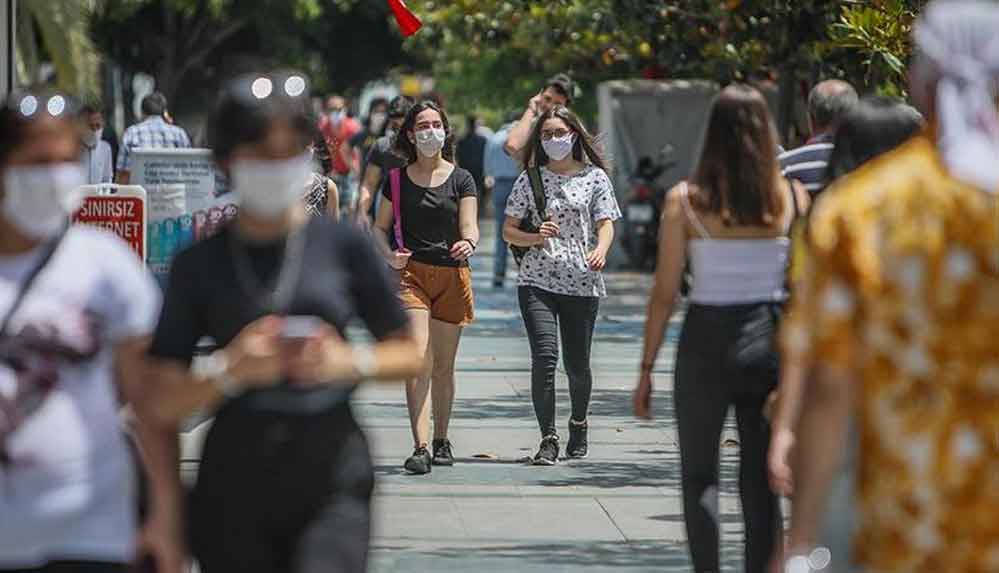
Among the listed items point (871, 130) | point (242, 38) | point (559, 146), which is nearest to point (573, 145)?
point (559, 146)

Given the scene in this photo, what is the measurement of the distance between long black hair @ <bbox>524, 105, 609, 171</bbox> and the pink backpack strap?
0.66 metres

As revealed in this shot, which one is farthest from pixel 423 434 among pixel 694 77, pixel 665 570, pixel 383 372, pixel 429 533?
pixel 694 77

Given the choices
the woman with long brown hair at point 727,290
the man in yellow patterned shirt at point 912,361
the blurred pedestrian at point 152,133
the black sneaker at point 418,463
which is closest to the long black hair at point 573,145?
the black sneaker at point 418,463

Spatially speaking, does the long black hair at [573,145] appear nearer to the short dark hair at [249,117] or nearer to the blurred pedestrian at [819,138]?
the blurred pedestrian at [819,138]

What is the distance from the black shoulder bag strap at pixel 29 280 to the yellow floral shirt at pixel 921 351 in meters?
1.60

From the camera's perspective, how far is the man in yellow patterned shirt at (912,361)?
452cm

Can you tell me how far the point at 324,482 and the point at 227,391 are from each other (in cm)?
29

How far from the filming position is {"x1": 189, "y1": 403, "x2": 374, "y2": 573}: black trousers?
4938mm

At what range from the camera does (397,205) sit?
11367mm

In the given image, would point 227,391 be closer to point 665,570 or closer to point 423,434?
point 665,570

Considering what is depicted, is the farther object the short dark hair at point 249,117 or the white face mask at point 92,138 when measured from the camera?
the white face mask at point 92,138

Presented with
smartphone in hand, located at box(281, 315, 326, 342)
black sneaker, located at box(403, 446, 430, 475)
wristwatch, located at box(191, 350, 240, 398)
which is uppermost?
smartphone in hand, located at box(281, 315, 326, 342)

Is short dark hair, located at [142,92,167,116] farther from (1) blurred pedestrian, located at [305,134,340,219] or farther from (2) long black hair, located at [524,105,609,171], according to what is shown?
(2) long black hair, located at [524,105,609,171]

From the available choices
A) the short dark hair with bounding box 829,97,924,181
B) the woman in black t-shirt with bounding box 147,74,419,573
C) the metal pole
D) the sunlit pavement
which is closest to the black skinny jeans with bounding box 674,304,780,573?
Result: the short dark hair with bounding box 829,97,924,181
